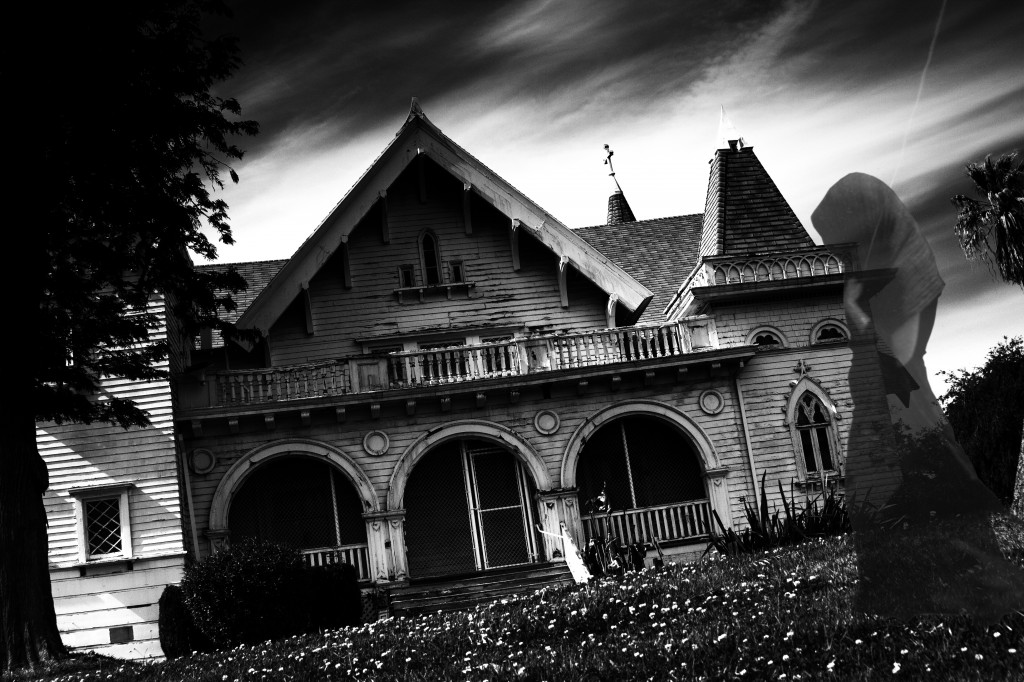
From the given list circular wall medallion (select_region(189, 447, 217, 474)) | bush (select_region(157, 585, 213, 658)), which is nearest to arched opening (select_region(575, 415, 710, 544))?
circular wall medallion (select_region(189, 447, 217, 474))

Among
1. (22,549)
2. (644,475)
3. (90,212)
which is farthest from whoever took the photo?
(644,475)

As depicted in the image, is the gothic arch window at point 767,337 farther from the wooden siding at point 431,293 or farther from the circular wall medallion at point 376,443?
the circular wall medallion at point 376,443

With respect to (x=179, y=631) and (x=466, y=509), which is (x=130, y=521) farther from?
(x=466, y=509)

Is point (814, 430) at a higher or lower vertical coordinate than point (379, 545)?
higher

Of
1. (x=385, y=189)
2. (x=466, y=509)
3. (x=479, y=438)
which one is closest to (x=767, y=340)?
(x=479, y=438)

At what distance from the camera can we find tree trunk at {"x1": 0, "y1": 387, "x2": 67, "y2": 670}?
14.9m

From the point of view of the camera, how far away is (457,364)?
22.8 m

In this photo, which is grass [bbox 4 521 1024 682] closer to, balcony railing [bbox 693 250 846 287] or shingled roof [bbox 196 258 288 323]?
balcony railing [bbox 693 250 846 287]

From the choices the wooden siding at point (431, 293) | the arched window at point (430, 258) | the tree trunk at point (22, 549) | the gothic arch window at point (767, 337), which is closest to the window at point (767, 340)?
the gothic arch window at point (767, 337)

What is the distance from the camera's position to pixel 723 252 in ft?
80.2

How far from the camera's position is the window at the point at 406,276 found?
24984 mm

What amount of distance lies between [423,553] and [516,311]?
6.15 meters

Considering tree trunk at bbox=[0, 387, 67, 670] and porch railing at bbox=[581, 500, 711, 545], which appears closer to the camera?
tree trunk at bbox=[0, 387, 67, 670]

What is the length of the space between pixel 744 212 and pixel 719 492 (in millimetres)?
6911
